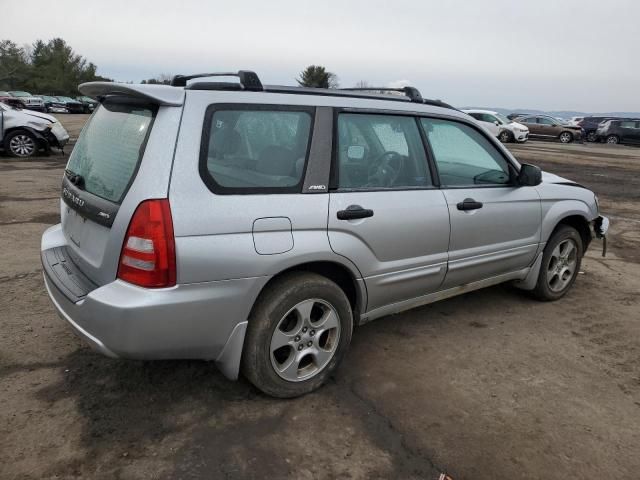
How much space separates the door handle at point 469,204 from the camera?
357cm

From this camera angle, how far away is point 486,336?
3.91m

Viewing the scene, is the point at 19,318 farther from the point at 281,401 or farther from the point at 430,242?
the point at 430,242

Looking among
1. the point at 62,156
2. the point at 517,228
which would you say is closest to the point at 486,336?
the point at 517,228

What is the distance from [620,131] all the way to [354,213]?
33192mm

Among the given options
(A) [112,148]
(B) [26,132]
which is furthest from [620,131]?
(A) [112,148]

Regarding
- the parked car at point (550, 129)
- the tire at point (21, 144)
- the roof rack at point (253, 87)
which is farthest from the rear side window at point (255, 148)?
the parked car at point (550, 129)

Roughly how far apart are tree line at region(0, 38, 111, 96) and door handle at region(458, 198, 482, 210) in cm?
7291

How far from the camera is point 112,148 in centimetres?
283

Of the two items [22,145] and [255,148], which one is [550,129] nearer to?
[22,145]

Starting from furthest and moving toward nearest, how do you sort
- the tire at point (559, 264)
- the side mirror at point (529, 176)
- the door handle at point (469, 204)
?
1. the tire at point (559, 264)
2. the side mirror at point (529, 176)
3. the door handle at point (469, 204)

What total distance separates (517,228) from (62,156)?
13.1m

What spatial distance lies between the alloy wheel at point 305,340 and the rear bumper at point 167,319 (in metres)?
0.26

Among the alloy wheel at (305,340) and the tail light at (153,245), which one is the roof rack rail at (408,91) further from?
the tail light at (153,245)

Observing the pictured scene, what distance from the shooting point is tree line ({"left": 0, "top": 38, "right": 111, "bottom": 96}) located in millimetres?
69688
